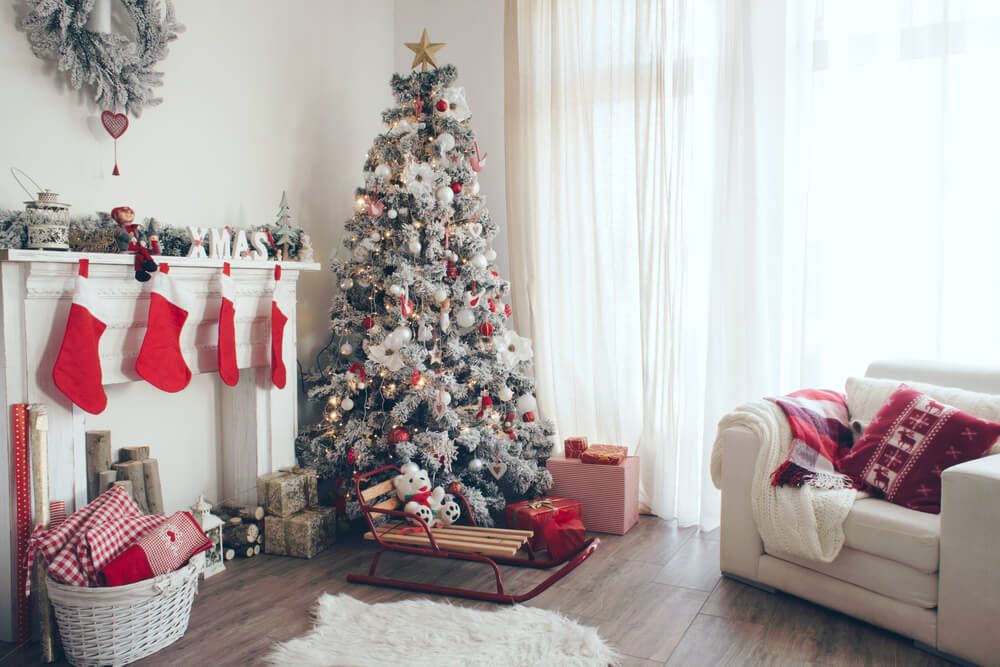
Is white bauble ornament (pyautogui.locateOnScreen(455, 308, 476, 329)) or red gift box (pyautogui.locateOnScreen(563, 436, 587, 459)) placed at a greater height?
white bauble ornament (pyautogui.locateOnScreen(455, 308, 476, 329))

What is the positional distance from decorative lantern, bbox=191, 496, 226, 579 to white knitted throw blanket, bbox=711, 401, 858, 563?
209 centimetres

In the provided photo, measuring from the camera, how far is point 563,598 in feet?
9.17

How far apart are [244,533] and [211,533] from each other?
177mm

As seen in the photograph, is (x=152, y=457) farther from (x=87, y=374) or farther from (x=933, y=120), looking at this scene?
(x=933, y=120)

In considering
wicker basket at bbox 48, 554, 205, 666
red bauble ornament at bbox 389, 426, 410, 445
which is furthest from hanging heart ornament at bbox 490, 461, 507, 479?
wicker basket at bbox 48, 554, 205, 666

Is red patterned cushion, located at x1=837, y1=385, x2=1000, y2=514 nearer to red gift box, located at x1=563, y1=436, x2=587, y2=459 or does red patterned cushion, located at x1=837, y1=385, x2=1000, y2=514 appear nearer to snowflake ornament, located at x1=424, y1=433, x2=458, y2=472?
red gift box, located at x1=563, y1=436, x2=587, y2=459

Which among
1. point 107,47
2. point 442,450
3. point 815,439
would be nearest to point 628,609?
point 815,439

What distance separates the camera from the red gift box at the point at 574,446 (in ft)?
12.2

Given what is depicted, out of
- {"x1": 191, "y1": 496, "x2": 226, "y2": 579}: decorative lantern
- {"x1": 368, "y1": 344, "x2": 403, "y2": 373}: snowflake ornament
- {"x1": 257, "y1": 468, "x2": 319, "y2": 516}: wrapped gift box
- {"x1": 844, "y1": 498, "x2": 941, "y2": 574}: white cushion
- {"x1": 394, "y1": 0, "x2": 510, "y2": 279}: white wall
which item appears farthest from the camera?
{"x1": 394, "y1": 0, "x2": 510, "y2": 279}: white wall

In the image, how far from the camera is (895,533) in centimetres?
242

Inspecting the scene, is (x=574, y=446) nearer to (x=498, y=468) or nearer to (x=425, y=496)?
(x=498, y=468)

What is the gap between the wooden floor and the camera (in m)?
2.36

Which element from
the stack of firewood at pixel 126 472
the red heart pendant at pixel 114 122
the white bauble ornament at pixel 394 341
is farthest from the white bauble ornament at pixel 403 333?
the red heart pendant at pixel 114 122

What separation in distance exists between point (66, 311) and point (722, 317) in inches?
111
